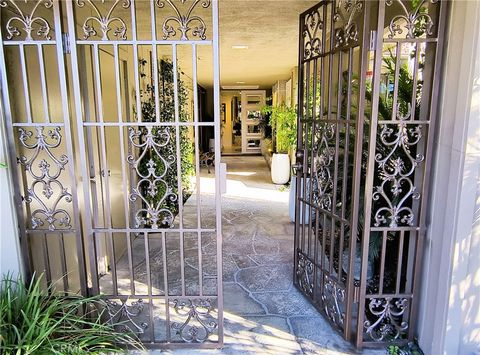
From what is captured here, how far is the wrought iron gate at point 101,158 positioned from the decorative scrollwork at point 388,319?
3.06 feet

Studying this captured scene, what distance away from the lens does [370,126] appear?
192 centimetres

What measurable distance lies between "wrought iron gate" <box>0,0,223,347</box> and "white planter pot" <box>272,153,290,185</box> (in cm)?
347

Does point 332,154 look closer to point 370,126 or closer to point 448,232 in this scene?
point 370,126

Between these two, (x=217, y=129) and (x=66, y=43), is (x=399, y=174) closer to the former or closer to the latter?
(x=217, y=129)

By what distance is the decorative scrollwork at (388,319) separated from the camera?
2.10 m

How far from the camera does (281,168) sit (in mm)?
6871

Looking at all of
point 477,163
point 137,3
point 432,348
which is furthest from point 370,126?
point 137,3

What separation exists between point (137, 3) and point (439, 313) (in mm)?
3156

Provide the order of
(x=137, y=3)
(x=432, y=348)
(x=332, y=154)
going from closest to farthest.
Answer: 1. (x=432, y=348)
2. (x=332, y=154)
3. (x=137, y=3)

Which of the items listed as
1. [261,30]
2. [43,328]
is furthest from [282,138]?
[43,328]

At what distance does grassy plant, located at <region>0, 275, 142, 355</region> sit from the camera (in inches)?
65.3

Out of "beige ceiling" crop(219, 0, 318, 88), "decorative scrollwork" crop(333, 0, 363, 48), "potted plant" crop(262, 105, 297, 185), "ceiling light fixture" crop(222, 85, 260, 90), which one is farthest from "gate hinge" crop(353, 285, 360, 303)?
"ceiling light fixture" crop(222, 85, 260, 90)

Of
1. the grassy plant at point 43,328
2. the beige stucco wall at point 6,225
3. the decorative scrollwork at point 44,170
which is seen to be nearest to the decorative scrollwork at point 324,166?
the grassy plant at point 43,328

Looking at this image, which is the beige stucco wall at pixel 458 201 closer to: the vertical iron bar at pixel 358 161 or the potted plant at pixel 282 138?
the vertical iron bar at pixel 358 161
